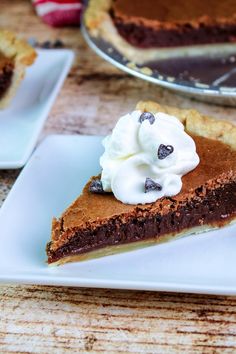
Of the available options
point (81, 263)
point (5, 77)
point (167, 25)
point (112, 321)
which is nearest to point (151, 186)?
point (81, 263)

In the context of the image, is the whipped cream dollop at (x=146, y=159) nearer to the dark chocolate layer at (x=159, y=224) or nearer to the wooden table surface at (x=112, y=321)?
the dark chocolate layer at (x=159, y=224)

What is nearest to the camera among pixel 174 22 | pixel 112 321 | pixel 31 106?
pixel 112 321

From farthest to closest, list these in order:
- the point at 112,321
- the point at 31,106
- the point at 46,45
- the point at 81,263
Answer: the point at 46,45
the point at 31,106
the point at 81,263
the point at 112,321

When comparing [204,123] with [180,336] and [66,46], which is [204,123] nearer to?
[180,336]

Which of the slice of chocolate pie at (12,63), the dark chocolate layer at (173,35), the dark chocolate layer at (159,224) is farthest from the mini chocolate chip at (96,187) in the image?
the dark chocolate layer at (173,35)

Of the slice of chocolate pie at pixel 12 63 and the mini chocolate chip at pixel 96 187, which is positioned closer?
the mini chocolate chip at pixel 96 187

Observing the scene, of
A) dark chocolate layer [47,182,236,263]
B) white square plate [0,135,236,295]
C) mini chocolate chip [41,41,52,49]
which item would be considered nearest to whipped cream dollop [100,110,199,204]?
dark chocolate layer [47,182,236,263]

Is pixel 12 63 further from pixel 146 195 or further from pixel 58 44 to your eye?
pixel 146 195
